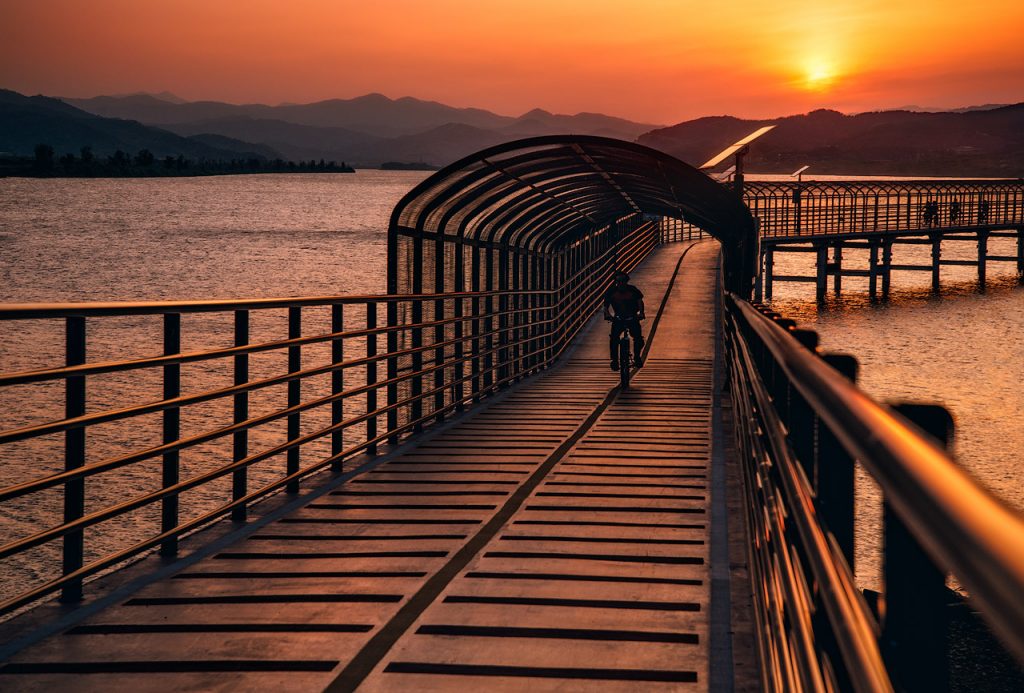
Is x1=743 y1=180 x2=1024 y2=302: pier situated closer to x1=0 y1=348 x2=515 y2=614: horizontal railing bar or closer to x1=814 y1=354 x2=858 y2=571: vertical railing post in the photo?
x1=0 y1=348 x2=515 y2=614: horizontal railing bar

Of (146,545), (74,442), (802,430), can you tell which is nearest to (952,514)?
(802,430)

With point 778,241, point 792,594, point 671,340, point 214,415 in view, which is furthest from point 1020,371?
point 792,594

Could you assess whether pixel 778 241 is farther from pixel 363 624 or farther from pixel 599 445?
pixel 363 624

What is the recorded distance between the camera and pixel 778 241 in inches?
2459

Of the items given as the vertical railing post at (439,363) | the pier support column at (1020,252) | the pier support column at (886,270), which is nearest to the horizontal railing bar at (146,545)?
Answer: the vertical railing post at (439,363)

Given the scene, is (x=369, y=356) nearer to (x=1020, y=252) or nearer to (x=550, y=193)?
(x=550, y=193)

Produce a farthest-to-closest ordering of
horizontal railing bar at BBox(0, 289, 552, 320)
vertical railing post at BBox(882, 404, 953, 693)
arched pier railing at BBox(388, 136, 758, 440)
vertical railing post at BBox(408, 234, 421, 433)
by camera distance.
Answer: arched pier railing at BBox(388, 136, 758, 440) < vertical railing post at BBox(408, 234, 421, 433) < horizontal railing bar at BBox(0, 289, 552, 320) < vertical railing post at BBox(882, 404, 953, 693)

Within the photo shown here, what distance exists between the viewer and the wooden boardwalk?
422cm

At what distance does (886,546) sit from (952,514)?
0.46 metres

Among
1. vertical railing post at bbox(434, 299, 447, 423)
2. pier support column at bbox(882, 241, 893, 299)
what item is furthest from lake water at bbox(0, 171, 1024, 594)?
vertical railing post at bbox(434, 299, 447, 423)

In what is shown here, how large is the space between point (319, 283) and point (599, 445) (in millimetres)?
79139

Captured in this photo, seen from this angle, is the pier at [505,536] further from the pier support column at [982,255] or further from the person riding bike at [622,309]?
the pier support column at [982,255]

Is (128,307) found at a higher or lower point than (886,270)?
lower

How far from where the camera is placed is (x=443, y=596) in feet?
17.2
